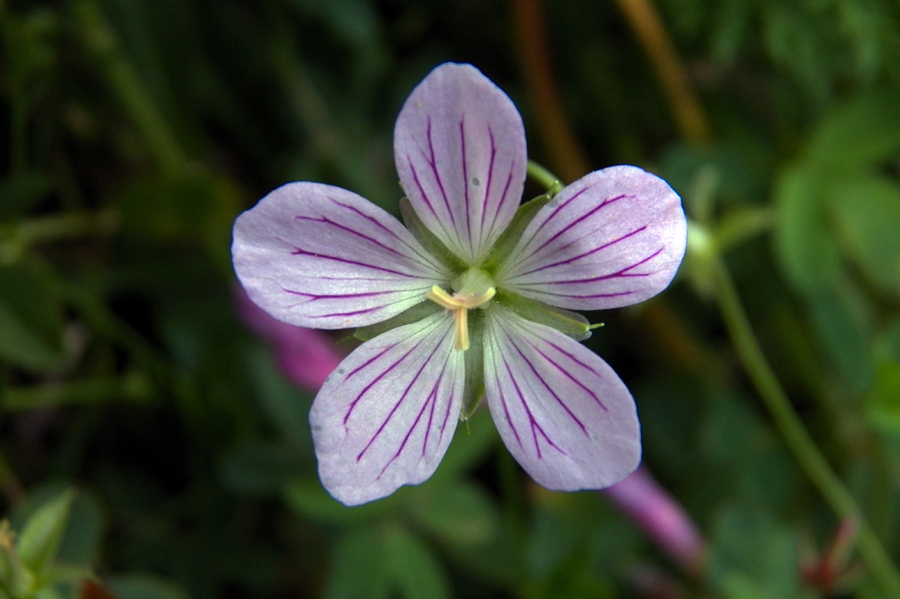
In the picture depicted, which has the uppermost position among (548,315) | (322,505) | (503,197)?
(503,197)

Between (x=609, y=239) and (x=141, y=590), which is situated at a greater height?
(x=609, y=239)

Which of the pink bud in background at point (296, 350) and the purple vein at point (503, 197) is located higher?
the purple vein at point (503, 197)

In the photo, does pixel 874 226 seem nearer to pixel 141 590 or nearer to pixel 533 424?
pixel 533 424

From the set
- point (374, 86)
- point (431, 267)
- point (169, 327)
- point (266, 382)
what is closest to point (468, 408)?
point (431, 267)

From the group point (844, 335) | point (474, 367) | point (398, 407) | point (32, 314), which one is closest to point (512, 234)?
point (474, 367)

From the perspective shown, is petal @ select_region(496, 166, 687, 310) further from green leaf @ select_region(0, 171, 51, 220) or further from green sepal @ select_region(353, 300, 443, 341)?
green leaf @ select_region(0, 171, 51, 220)

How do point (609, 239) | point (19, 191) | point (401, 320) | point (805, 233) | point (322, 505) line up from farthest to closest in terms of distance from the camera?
point (805, 233), point (322, 505), point (19, 191), point (401, 320), point (609, 239)

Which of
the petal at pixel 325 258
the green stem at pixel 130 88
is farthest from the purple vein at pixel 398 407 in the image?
the green stem at pixel 130 88

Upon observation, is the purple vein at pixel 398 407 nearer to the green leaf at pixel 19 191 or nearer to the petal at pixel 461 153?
the petal at pixel 461 153
